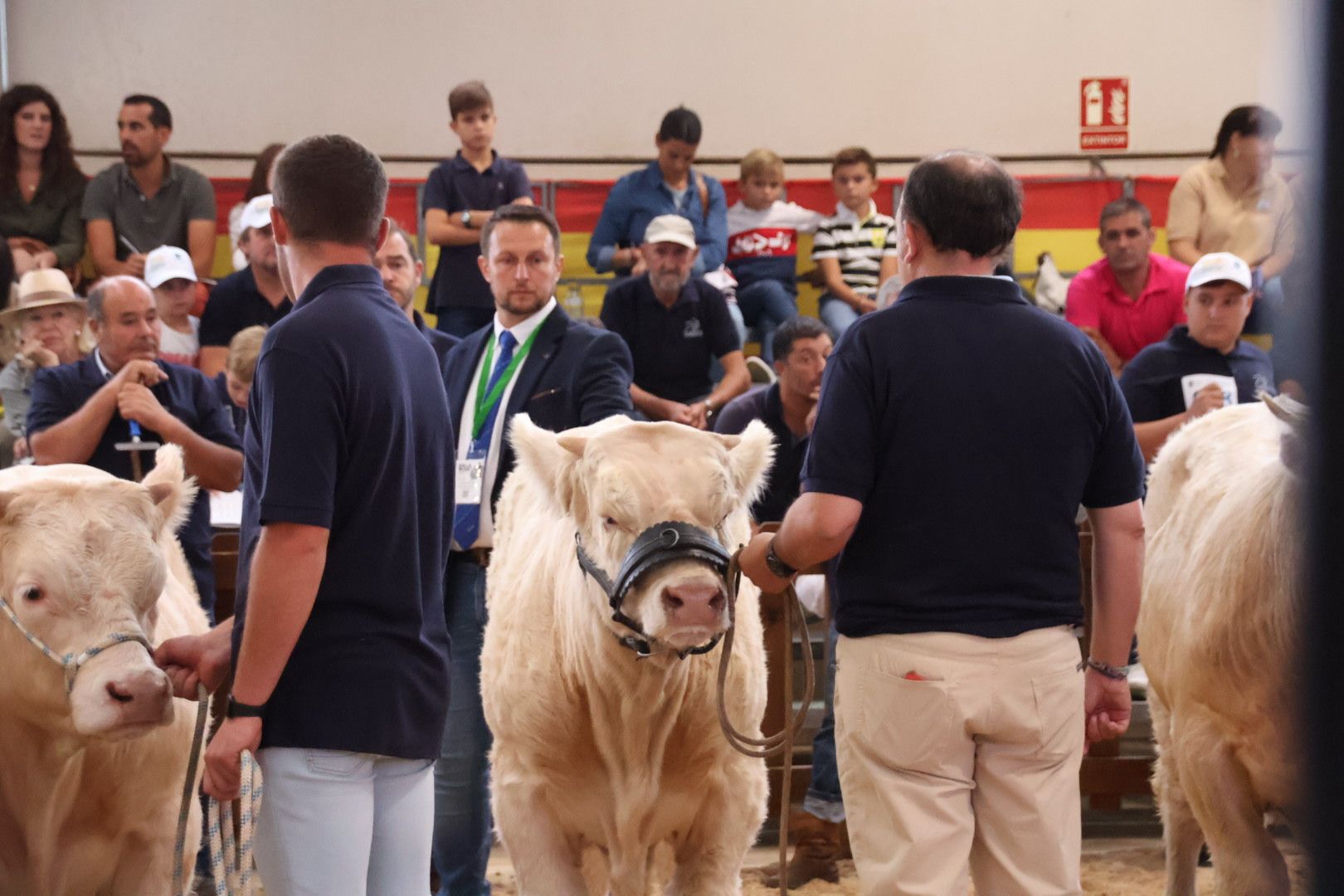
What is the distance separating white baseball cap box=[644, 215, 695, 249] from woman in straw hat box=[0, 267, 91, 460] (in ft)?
9.79

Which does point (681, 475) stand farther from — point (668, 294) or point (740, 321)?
point (740, 321)

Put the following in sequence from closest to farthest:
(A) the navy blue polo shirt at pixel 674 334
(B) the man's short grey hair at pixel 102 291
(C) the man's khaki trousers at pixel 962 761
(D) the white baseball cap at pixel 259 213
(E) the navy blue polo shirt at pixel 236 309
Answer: (C) the man's khaki trousers at pixel 962 761, (B) the man's short grey hair at pixel 102 291, (D) the white baseball cap at pixel 259 213, (E) the navy blue polo shirt at pixel 236 309, (A) the navy blue polo shirt at pixel 674 334

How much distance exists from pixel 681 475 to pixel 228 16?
867cm

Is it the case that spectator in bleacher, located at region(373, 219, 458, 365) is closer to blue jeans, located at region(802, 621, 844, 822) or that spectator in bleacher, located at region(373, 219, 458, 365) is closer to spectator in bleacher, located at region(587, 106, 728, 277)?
blue jeans, located at region(802, 621, 844, 822)

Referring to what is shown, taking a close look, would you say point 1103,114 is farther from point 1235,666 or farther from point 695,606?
point 695,606

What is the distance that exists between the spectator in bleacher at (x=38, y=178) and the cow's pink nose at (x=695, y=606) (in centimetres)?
600

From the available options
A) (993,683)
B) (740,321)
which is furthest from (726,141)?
(993,683)

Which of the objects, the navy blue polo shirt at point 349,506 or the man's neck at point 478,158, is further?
the man's neck at point 478,158

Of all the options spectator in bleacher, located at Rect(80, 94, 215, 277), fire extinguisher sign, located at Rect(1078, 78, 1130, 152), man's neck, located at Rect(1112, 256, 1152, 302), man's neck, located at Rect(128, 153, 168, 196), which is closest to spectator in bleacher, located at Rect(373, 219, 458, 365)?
spectator in bleacher, located at Rect(80, 94, 215, 277)

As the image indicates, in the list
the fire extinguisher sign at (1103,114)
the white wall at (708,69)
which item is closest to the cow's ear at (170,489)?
the white wall at (708,69)

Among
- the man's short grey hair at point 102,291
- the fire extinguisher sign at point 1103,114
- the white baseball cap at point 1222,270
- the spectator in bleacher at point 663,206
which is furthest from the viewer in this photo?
the fire extinguisher sign at point 1103,114

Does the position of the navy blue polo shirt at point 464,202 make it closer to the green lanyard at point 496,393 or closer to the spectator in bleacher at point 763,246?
the spectator in bleacher at point 763,246

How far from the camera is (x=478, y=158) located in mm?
8430

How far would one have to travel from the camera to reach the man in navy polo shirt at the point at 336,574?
7.94ft
